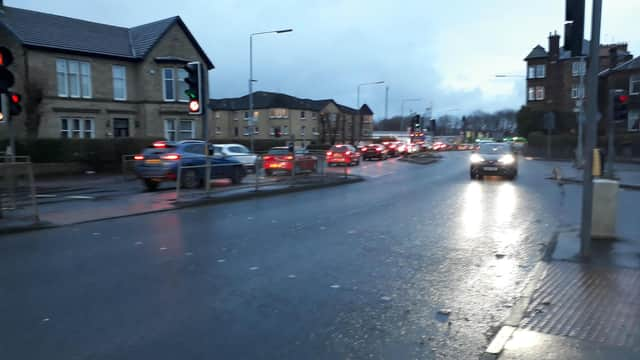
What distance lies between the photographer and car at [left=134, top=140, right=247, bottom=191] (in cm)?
1800

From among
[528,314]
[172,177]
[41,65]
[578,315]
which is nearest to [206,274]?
[528,314]

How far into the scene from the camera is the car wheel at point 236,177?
18750mm

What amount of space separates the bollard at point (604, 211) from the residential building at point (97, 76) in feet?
100

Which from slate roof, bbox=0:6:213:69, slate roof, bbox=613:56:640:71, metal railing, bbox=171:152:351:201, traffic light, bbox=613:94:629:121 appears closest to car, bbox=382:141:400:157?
slate roof, bbox=0:6:213:69

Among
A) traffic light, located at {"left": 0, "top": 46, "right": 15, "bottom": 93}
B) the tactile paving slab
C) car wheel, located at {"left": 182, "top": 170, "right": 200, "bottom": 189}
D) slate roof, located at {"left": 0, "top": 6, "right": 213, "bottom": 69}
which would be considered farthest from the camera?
slate roof, located at {"left": 0, "top": 6, "right": 213, "bottom": 69}

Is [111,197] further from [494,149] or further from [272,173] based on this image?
[494,149]

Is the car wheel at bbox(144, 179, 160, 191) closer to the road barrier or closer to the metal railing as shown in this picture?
the metal railing

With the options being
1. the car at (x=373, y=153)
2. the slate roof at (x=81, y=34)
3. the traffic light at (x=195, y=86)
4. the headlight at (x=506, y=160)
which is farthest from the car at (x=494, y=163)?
the slate roof at (x=81, y=34)

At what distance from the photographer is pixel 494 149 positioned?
25062 mm

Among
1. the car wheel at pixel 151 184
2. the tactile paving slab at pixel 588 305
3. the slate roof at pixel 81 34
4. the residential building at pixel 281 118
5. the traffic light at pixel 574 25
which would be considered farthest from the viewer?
the residential building at pixel 281 118

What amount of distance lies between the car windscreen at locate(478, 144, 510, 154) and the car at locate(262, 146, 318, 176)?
9064 millimetres

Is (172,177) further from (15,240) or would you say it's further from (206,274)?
(206,274)

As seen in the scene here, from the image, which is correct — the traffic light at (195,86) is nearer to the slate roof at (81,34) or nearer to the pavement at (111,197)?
the pavement at (111,197)

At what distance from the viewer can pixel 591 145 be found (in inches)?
303
